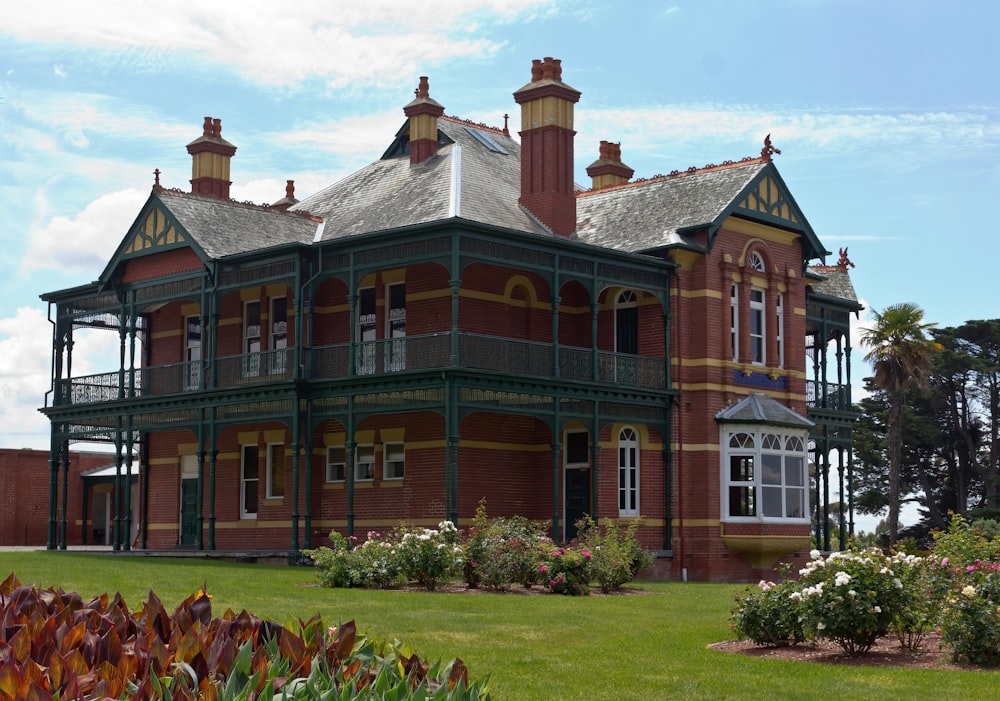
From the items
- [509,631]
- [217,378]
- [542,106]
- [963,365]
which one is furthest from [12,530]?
[963,365]

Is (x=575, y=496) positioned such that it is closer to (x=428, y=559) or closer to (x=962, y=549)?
(x=428, y=559)

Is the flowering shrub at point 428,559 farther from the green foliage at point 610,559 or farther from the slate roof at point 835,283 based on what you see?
the slate roof at point 835,283

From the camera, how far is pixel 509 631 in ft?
48.9

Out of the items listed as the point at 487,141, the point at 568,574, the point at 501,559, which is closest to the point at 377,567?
the point at 501,559

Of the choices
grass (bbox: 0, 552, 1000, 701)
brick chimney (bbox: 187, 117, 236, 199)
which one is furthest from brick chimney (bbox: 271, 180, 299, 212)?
grass (bbox: 0, 552, 1000, 701)

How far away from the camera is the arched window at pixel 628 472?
30.1 m

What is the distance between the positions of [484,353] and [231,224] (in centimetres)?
838

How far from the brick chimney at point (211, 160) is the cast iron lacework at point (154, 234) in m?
5.02

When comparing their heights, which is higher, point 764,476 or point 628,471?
point 628,471

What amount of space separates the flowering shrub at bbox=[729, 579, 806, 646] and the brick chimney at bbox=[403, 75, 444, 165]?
2090 cm

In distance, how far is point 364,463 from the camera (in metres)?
30.6

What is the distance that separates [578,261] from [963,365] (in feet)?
121

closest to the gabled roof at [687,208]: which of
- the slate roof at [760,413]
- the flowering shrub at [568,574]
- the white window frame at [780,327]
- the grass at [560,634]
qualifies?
the white window frame at [780,327]

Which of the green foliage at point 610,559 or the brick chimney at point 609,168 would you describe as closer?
the green foliage at point 610,559
